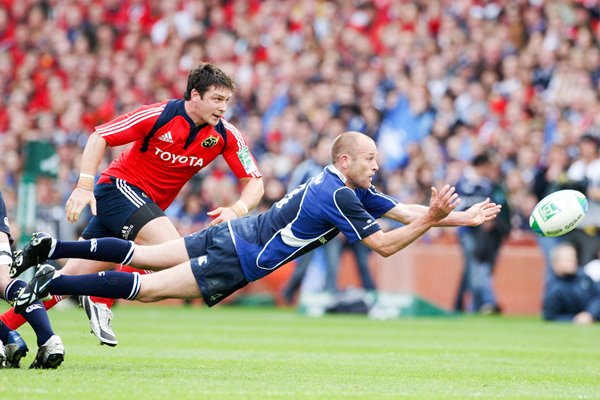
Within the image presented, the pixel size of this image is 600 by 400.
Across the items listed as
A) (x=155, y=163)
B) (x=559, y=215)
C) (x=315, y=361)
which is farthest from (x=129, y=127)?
(x=559, y=215)

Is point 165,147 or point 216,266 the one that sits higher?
point 165,147

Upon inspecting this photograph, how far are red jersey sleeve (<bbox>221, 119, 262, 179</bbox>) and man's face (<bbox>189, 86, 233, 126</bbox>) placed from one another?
393 mm

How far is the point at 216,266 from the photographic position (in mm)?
9258

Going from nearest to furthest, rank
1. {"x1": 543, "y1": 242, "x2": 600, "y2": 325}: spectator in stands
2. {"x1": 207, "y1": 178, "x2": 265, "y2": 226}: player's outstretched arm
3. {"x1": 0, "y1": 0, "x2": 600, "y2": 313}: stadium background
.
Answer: {"x1": 207, "y1": 178, "x2": 265, "y2": 226}: player's outstretched arm < {"x1": 543, "y1": 242, "x2": 600, "y2": 325}: spectator in stands < {"x1": 0, "y1": 0, "x2": 600, "y2": 313}: stadium background

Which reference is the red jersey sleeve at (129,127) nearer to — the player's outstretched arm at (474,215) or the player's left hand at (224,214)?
the player's left hand at (224,214)

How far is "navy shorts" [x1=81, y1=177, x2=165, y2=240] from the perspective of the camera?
10211mm

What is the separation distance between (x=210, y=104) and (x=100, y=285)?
2.06m

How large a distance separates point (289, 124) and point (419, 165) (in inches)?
128

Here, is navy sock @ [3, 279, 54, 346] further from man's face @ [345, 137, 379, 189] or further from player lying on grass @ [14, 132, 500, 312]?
man's face @ [345, 137, 379, 189]

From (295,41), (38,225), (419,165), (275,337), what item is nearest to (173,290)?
(275,337)

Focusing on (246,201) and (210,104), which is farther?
(246,201)

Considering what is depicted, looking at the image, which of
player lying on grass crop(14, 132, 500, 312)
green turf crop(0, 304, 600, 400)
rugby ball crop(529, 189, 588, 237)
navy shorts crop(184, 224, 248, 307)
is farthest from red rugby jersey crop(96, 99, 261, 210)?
rugby ball crop(529, 189, 588, 237)

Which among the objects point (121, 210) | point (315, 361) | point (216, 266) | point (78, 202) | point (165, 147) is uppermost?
point (165, 147)

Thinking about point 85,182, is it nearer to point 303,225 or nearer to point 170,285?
point 170,285
